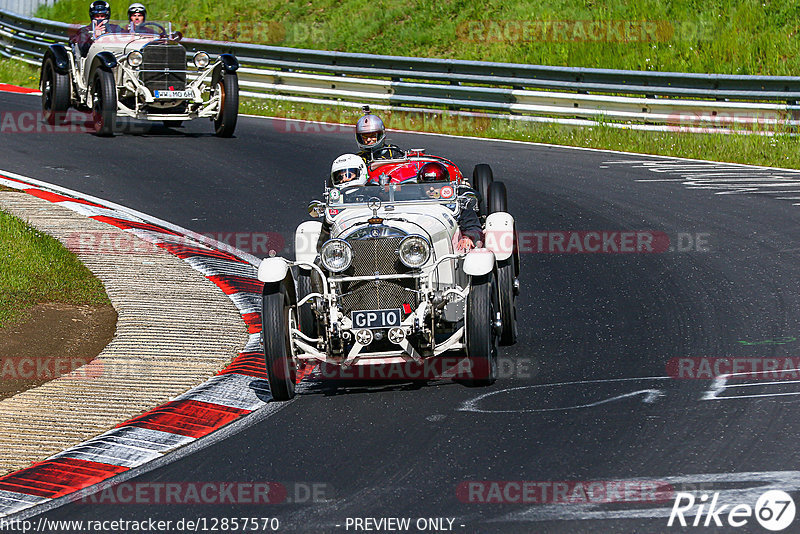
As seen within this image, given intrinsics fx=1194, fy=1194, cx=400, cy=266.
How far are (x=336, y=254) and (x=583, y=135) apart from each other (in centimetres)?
1039

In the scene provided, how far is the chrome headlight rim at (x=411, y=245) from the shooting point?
24.6 ft

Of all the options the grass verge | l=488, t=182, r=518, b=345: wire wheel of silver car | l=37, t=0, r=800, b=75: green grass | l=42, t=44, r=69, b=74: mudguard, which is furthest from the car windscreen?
l=37, t=0, r=800, b=75: green grass

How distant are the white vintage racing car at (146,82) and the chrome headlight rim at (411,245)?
382 inches

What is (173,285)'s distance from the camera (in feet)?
32.6

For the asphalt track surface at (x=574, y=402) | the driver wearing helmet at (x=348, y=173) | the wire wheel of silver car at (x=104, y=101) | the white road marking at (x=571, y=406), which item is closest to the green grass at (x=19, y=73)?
the wire wheel of silver car at (x=104, y=101)

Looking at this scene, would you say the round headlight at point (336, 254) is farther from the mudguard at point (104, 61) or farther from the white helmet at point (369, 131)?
the mudguard at point (104, 61)

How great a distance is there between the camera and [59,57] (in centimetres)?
1772

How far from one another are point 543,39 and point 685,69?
122 inches

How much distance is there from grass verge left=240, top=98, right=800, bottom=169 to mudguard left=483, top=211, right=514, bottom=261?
24.7ft

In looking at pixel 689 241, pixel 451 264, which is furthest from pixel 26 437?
pixel 689 241

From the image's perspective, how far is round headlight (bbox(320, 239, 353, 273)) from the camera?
754 centimetres

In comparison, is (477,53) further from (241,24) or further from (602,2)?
(241,24)

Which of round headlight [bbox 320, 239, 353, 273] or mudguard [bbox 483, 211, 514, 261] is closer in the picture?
round headlight [bbox 320, 239, 353, 273]

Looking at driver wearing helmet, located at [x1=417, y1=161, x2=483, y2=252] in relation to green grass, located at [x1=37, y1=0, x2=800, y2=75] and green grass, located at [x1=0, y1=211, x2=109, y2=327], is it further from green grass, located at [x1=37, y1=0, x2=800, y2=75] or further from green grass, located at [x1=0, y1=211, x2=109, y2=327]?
green grass, located at [x1=37, y1=0, x2=800, y2=75]
